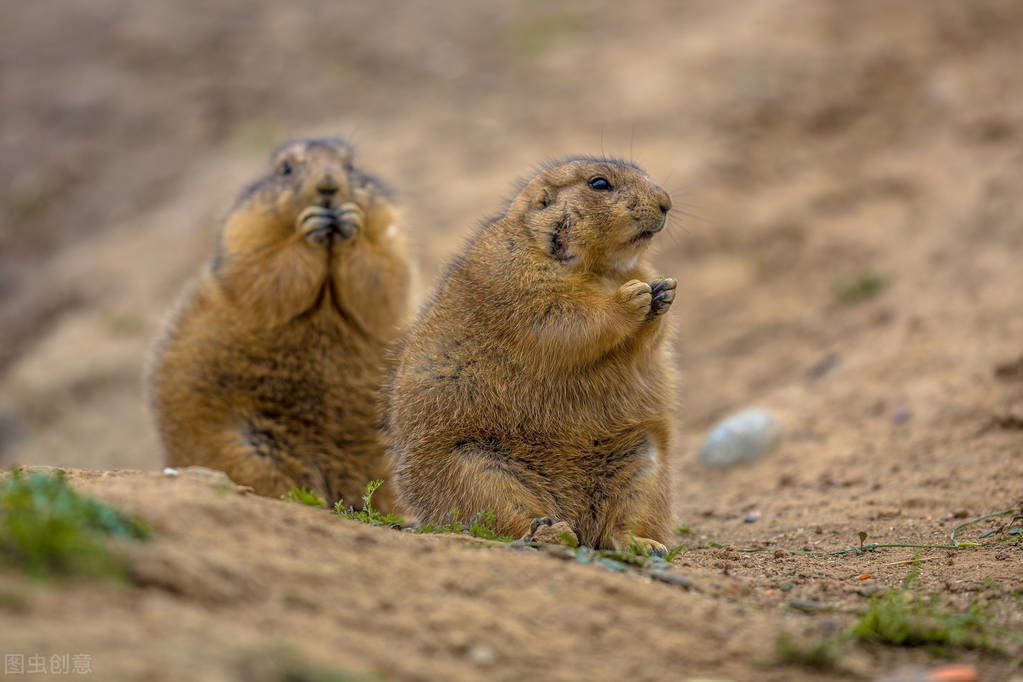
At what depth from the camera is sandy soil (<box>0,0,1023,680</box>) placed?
344cm

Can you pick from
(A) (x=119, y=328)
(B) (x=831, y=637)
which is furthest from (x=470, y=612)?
(A) (x=119, y=328)

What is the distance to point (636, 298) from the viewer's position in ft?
16.9

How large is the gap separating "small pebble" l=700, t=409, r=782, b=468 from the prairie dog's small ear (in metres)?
3.31

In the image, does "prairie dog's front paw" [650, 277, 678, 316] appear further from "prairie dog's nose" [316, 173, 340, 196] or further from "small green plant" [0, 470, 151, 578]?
"prairie dog's nose" [316, 173, 340, 196]

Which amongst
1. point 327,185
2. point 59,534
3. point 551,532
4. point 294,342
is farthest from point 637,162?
point 59,534

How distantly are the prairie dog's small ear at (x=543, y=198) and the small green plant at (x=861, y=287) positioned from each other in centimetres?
504

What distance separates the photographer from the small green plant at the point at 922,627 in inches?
147

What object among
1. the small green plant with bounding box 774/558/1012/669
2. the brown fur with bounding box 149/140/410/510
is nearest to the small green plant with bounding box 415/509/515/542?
the small green plant with bounding box 774/558/1012/669

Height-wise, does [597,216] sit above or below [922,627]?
above

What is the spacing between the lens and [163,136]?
14.9 meters

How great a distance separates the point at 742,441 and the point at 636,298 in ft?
11.2

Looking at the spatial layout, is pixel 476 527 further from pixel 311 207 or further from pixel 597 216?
pixel 311 207

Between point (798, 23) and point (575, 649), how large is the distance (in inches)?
433

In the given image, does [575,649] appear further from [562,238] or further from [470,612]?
[562,238]
